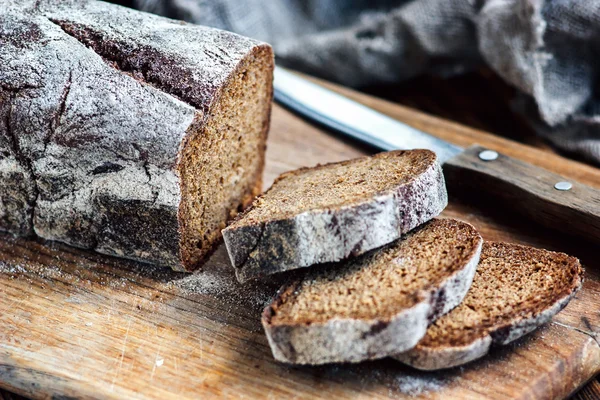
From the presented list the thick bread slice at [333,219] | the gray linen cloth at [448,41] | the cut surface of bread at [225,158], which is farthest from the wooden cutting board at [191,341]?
the gray linen cloth at [448,41]

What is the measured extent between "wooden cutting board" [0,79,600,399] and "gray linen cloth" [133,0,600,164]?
3.97ft

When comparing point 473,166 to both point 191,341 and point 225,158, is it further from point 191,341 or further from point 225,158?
point 191,341

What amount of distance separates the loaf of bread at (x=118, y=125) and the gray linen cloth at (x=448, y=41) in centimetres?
168

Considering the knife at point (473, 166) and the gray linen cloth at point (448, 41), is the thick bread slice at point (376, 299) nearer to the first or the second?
the knife at point (473, 166)

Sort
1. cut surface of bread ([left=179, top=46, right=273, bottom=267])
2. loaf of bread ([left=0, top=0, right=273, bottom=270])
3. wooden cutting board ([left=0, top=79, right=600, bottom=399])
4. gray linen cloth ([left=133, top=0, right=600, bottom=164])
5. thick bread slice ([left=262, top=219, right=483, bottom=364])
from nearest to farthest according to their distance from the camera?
thick bread slice ([left=262, top=219, right=483, bottom=364])
wooden cutting board ([left=0, top=79, right=600, bottom=399])
loaf of bread ([left=0, top=0, right=273, bottom=270])
cut surface of bread ([left=179, top=46, right=273, bottom=267])
gray linen cloth ([left=133, top=0, right=600, bottom=164])

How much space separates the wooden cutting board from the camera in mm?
2434

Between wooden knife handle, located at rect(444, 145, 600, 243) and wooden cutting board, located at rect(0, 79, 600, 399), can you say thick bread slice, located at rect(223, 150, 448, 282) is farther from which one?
wooden knife handle, located at rect(444, 145, 600, 243)

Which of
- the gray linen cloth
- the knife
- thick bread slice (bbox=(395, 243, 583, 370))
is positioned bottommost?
thick bread slice (bbox=(395, 243, 583, 370))

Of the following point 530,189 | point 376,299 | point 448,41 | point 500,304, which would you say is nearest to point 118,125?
point 376,299

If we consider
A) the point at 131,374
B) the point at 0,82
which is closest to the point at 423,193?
the point at 131,374

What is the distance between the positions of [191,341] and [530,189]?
5.83 feet

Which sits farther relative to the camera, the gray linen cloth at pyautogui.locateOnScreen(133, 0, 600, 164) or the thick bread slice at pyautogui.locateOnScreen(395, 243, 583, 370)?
the gray linen cloth at pyautogui.locateOnScreen(133, 0, 600, 164)

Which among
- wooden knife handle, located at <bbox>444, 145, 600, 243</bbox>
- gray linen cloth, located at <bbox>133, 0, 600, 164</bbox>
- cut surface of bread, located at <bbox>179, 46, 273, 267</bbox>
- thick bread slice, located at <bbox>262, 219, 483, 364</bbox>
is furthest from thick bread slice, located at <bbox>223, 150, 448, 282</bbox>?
gray linen cloth, located at <bbox>133, 0, 600, 164</bbox>

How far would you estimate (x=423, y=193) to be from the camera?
2.75 m
